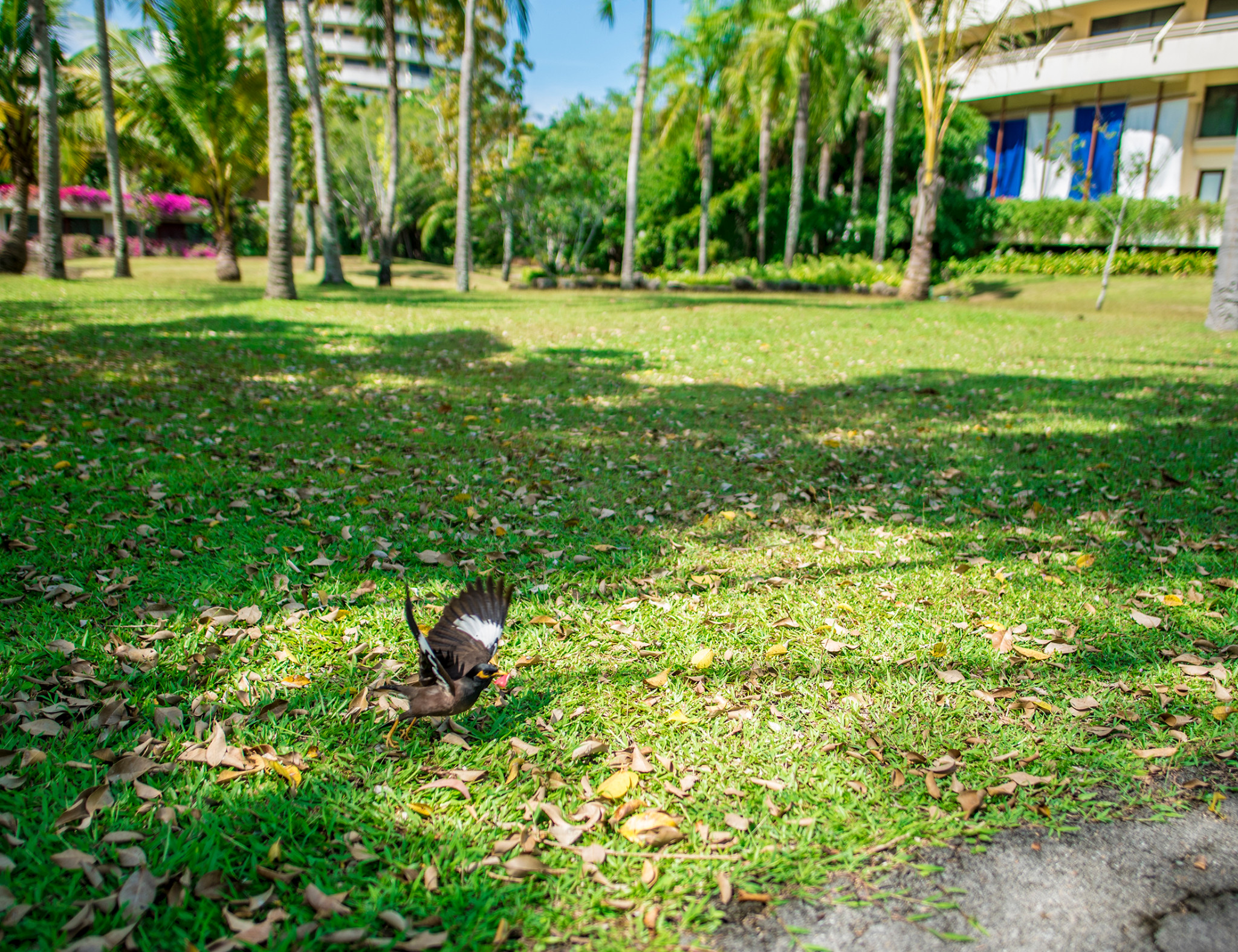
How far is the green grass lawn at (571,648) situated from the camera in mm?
2209

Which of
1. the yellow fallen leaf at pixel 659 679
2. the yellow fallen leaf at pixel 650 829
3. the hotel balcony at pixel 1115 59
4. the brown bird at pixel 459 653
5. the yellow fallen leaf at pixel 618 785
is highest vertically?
the hotel balcony at pixel 1115 59

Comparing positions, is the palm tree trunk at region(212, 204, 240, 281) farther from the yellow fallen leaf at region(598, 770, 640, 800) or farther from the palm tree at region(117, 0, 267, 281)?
the yellow fallen leaf at region(598, 770, 640, 800)

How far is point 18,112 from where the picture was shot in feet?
63.6

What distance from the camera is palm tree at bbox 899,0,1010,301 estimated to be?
16.3 m

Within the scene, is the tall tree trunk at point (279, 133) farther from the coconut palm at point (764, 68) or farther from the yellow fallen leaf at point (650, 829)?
the coconut palm at point (764, 68)

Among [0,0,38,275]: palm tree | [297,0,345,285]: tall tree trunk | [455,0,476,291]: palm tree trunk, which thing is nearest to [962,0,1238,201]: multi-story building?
[455,0,476,291]: palm tree trunk

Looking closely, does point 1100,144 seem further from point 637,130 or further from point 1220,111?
point 637,130

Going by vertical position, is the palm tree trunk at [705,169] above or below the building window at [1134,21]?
below

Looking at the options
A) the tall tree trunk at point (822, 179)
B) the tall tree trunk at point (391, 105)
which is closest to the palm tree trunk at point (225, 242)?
the tall tree trunk at point (391, 105)

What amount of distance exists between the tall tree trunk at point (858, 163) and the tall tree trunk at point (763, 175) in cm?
333

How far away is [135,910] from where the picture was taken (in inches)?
78.8

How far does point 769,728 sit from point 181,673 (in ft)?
7.91

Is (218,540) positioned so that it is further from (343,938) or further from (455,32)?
(455,32)

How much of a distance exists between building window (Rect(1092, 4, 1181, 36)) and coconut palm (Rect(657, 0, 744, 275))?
1587 centimetres
